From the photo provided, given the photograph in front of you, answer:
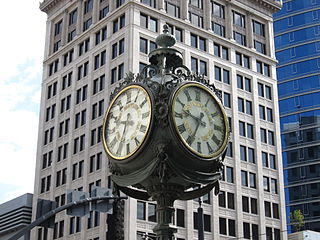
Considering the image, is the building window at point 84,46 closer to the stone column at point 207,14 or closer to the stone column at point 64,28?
the stone column at point 64,28

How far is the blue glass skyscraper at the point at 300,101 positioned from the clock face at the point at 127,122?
259 ft

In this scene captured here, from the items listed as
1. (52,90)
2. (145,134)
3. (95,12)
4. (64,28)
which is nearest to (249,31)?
(95,12)

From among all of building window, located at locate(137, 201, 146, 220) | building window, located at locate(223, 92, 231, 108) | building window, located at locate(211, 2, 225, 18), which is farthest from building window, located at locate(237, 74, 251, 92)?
building window, located at locate(137, 201, 146, 220)

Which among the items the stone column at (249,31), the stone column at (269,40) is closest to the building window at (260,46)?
the stone column at (269,40)

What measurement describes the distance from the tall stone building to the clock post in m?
47.4

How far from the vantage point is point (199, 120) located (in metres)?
5.41

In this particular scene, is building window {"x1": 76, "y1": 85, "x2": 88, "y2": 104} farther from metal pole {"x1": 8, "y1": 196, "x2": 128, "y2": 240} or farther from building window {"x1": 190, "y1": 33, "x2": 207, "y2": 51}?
metal pole {"x1": 8, "y1": 196, "x2": 128, "y2": 240}

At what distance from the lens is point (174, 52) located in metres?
5.86

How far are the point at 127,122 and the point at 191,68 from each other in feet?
182

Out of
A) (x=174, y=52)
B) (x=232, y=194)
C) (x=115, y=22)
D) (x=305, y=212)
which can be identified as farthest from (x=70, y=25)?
(x=174, y=52)

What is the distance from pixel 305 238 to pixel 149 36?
26.4m

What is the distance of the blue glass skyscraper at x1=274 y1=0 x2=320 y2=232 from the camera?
275 feet

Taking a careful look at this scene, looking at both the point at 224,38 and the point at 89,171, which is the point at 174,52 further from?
the point at 224,38

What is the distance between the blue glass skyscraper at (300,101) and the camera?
83.7 metres
